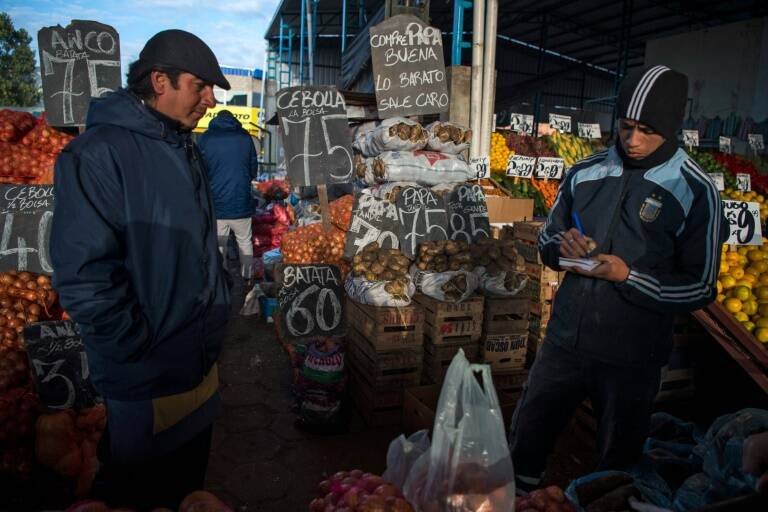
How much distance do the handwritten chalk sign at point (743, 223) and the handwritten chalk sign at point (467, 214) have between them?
1877 mm

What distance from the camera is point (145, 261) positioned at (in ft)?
5.43

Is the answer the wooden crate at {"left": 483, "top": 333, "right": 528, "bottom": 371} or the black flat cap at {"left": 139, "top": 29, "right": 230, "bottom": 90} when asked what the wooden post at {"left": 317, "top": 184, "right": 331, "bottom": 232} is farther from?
the black flat cap at {"left": 139, "top": 29, "right": 230, "bottom": 90}

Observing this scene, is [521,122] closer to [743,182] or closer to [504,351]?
[743,182]

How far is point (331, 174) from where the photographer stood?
15.9 ft

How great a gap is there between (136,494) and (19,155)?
363 centimetres

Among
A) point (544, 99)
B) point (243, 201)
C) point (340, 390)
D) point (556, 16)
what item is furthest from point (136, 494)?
point (544, 99)

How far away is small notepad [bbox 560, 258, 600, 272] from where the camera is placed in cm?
204

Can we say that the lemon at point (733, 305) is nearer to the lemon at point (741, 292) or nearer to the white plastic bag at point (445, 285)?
the lemon at point (741, 292)

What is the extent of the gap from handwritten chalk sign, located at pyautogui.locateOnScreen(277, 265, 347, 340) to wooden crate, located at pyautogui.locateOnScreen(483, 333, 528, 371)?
1.14 meters

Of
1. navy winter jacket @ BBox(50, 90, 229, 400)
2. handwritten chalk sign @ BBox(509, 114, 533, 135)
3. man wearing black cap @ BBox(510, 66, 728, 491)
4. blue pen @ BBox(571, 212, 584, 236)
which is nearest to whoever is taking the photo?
navy winter jacket @ BBox(50, 90, 229, 400)

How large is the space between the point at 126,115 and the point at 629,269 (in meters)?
1.98

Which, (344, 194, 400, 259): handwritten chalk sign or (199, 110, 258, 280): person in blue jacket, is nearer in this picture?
(344, 194, 400, 259): handwritten chalk sign

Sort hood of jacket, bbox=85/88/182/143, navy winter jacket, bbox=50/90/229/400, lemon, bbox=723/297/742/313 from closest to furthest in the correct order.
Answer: navy winter jacket, bbox=50/90/229/400, hood of jacket, bbox=85/88/182/143, lemon, bbox=723/297/742/313

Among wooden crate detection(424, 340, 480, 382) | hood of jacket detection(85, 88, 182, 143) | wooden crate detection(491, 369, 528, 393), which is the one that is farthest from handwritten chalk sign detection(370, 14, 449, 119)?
hood of jacket detection(85, 88, 182, 143)
